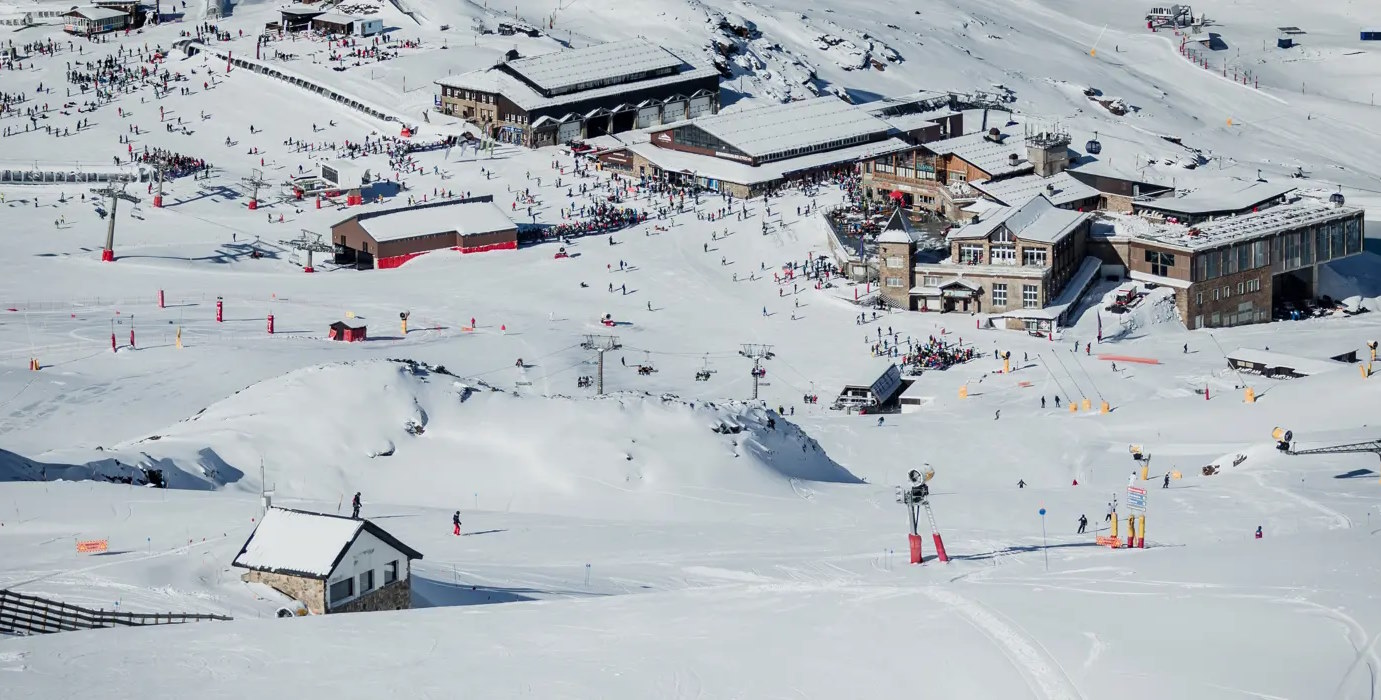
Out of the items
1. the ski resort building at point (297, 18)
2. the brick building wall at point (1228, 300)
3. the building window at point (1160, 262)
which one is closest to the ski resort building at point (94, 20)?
the ski resort building at point (297, 18)

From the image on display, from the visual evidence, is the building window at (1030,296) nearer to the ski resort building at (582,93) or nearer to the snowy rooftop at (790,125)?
the snowy rooftop at (790,125)

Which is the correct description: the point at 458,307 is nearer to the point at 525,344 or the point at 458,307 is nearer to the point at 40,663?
the point at 525,344

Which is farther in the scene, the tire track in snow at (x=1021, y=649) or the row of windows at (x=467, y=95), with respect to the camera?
the row of windows at (x=467, y=95)

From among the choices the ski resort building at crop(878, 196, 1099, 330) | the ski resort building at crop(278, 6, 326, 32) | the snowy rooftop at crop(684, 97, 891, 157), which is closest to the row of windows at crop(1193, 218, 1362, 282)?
the ski resort building at crop(878, 196, 1099, 330)

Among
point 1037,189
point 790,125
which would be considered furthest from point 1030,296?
point 790,125

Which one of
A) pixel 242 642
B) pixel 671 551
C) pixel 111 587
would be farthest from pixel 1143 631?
pixel 111 587
